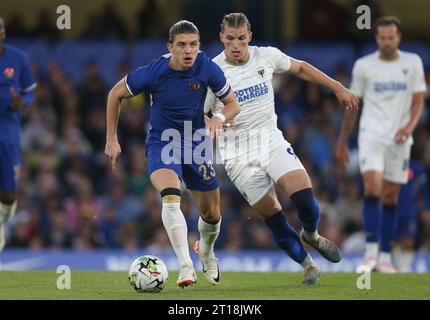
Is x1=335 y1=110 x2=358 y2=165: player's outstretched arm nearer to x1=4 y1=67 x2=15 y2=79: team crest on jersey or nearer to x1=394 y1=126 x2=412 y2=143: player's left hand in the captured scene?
x1=394 y1=126 x2=412 y2=143: player's left hand

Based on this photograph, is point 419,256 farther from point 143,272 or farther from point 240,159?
point 143,272

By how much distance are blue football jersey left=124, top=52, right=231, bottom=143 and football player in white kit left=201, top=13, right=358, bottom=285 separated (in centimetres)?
49

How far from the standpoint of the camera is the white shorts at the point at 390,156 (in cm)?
1405

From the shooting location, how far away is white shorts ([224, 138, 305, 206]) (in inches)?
456

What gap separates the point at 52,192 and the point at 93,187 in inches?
32.4

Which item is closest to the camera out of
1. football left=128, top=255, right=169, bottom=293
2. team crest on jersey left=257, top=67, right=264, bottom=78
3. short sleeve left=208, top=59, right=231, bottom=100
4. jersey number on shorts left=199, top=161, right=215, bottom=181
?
football left=128, top=255, right=169, bottom=293

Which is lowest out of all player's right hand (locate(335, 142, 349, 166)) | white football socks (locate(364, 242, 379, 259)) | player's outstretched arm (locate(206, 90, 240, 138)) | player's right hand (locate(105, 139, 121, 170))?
white football socks (locate(364, 242, 379, 259))

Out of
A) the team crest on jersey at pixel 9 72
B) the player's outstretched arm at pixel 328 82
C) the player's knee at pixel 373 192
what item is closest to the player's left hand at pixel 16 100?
the team crest on jersey at pixel 9 72

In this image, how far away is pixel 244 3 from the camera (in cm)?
2272

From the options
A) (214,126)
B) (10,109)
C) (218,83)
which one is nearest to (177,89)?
(218,83)

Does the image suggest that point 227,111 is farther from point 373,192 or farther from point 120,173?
Answer: point 120,173

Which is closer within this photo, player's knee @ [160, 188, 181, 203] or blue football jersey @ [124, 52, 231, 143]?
player's knee @ [160, 188, 181, 203]

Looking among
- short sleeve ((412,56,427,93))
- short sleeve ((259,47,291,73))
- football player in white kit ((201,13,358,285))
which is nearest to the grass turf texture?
football player in white kit ((201,13,358,285))

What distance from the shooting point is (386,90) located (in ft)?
Result: 46.5
